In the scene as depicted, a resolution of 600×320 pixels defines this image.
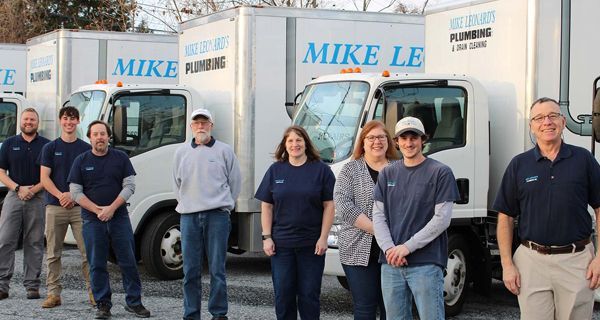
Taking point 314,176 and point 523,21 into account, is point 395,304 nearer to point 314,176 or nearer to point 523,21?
point 314,176

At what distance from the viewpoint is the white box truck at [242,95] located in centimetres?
1105

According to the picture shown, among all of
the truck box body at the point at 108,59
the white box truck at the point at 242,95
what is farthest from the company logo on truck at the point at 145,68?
the white box truck at the point at 242,95

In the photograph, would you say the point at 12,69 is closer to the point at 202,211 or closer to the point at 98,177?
the point at 98,177

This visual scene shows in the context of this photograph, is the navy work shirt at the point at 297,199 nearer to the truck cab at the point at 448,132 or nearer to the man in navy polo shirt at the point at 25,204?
the truck cab at the point at 448,132

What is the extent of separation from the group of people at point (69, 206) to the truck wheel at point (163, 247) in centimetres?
149

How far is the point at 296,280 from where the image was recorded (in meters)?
7.18

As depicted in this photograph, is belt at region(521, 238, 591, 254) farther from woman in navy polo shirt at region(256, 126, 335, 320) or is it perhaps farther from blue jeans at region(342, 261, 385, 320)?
woman in navy polo shirt at region(256, 126, 335, 320)

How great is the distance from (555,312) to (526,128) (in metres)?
3.50

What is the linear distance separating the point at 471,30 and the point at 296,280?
3599 mm

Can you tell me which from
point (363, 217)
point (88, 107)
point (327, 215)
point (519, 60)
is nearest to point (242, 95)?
point (88, 107)

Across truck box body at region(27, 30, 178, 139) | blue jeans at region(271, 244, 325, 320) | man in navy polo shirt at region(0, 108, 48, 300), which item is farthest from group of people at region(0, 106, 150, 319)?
truck box body at region(27, 30, 178, 139)

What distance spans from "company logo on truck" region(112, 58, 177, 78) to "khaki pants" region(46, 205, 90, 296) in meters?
5.39

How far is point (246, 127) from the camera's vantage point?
36.2ft

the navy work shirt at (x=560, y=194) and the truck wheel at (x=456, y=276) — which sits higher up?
the navy work shirt at (x=560, y=194)
